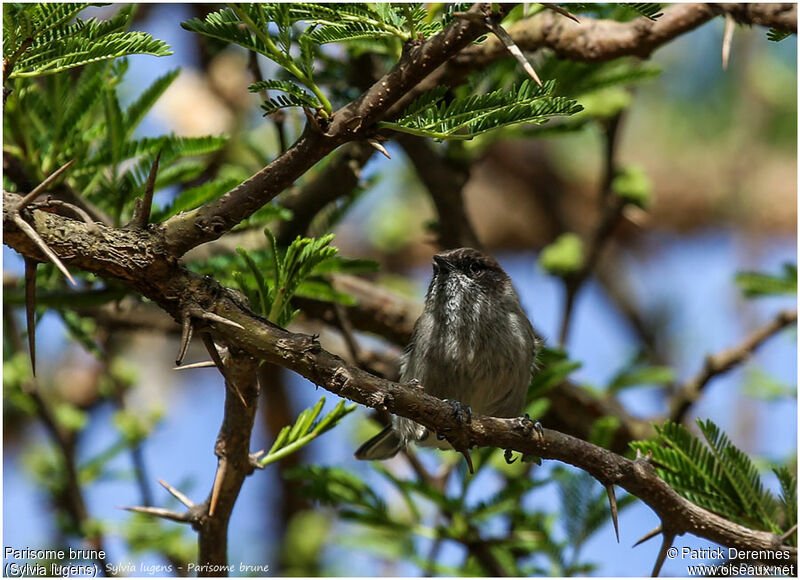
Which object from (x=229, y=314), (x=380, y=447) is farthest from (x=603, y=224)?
(x=229, y=314)

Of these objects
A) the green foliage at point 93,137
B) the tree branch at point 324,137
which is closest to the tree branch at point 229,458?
the tree branch at point 324,137

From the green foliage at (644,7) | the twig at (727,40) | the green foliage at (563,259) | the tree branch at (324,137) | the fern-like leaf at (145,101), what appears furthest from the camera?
the green foliage at (563,259)

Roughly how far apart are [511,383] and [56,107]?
264 cm

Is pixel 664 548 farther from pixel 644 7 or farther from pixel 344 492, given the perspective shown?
pixel 644 7

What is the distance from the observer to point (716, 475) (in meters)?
3.70

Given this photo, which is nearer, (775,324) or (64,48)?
(64,48)

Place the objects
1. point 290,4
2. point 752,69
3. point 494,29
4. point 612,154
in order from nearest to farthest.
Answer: point 494,29 < point 290,4 < point 612,154 < point 752,69

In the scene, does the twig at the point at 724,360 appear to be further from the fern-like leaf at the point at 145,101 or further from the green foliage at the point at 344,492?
the fern-like leaf at the point at 145,101

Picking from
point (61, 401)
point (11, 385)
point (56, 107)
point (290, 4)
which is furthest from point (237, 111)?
point (290, 4)

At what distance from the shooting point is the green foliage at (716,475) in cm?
360

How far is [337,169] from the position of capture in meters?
4.63

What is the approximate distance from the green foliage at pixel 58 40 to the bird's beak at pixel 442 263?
252 cm

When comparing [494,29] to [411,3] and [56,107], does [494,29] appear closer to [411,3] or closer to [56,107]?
[411,3]

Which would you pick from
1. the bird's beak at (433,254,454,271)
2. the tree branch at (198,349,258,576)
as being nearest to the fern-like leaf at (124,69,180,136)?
the tree branch at (198,349,258,576)
